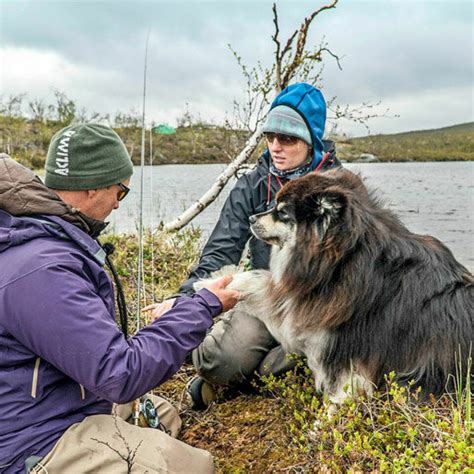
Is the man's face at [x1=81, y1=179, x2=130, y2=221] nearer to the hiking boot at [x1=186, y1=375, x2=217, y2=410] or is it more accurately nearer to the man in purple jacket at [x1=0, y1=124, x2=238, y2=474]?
the man in purple jacket at [x1=0, y1=124, x2=238, y2=474]

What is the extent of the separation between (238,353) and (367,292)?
3.45ft

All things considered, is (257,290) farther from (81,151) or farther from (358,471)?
(81,151)

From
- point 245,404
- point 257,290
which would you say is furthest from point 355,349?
point 245,404

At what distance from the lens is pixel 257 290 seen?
3369 millimetres

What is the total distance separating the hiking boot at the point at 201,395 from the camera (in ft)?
12.1

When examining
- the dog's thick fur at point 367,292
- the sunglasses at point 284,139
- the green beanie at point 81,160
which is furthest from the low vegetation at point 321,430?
the green beanie at point 81,160

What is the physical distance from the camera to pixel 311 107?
3.64 meters

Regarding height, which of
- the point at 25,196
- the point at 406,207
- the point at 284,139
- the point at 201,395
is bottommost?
the point at 201,395

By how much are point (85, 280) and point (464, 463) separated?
1.82m

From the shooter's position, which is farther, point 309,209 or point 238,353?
point 238,353

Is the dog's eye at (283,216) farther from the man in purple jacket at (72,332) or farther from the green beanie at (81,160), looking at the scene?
the green beanie at (81,160)

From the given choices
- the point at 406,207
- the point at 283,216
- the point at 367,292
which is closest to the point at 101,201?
the point at 283,216

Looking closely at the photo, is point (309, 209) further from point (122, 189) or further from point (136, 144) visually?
point (136, 144)

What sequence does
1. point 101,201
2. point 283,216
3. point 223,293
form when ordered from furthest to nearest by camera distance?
1. point 283,216
2. point 223,293
3. point 101,201
